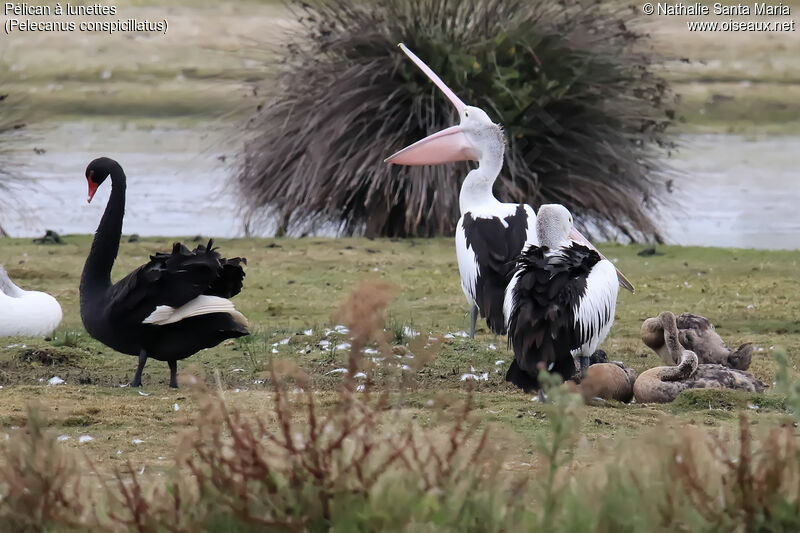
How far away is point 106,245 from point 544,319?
2546 millimetres

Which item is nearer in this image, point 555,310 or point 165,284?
point 555,310

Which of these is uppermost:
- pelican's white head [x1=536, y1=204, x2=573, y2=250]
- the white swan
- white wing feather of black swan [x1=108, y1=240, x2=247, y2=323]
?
pelican's white head [x1=536, y1=204, x2=573, y2=250]

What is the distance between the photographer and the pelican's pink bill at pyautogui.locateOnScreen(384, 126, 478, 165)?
9297 millimetres

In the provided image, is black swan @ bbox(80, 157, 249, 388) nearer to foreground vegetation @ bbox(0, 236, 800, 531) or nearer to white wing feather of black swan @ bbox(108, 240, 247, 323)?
white wing feather of black swan @ bbox(108, 240, 247, 323)

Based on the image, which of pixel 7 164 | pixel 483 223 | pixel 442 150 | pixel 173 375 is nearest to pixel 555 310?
pixel 483 223

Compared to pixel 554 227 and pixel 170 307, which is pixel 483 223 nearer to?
pixel 554 227

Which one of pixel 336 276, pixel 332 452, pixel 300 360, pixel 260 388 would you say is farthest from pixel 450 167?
pixel 332 452

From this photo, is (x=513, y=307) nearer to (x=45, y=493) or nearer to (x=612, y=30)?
(x=45, y=493)

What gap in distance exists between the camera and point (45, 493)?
364 centimetres

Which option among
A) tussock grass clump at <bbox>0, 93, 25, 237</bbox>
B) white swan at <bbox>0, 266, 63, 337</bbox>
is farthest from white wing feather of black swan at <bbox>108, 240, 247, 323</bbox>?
tussock grass clump at <bbox>0, 93, 25, 237</bbox>

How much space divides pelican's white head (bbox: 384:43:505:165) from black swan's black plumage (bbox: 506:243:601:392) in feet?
7.88

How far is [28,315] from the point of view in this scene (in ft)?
27.1

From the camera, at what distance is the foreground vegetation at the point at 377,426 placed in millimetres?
3520

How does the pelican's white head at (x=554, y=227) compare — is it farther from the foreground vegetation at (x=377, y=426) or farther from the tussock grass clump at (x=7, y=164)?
the tussock grass clump at (x=7, y=164)
